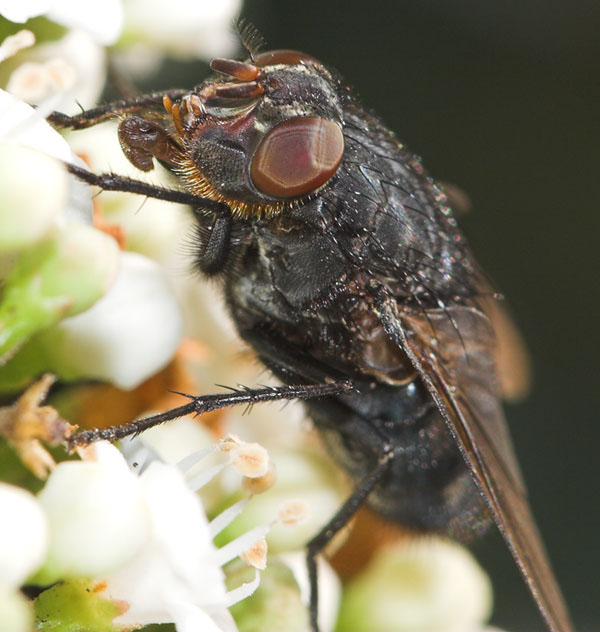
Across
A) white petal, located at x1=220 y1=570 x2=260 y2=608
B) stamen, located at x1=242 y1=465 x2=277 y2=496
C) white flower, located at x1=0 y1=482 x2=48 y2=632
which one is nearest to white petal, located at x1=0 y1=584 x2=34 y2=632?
white flower, located at x1=0 y1=482 x2=48 y2=632

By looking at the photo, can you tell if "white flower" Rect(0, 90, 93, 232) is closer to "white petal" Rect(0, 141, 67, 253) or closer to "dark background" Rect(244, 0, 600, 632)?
"white petal" Rect(0, 141, 67, 253)

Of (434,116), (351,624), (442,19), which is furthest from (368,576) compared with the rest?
(442,19)

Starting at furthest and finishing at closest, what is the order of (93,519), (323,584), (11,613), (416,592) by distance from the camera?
(416,592) → (323,584) → (93,519) → (11,613)

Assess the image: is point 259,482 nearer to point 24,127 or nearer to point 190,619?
point 190,619

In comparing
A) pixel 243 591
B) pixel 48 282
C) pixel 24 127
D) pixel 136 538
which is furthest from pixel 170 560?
pixel 24 127

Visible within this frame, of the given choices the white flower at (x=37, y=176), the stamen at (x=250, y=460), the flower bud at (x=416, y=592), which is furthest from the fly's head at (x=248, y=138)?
the flower bud at (x=416, y=592)

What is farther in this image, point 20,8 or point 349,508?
point 349,508
